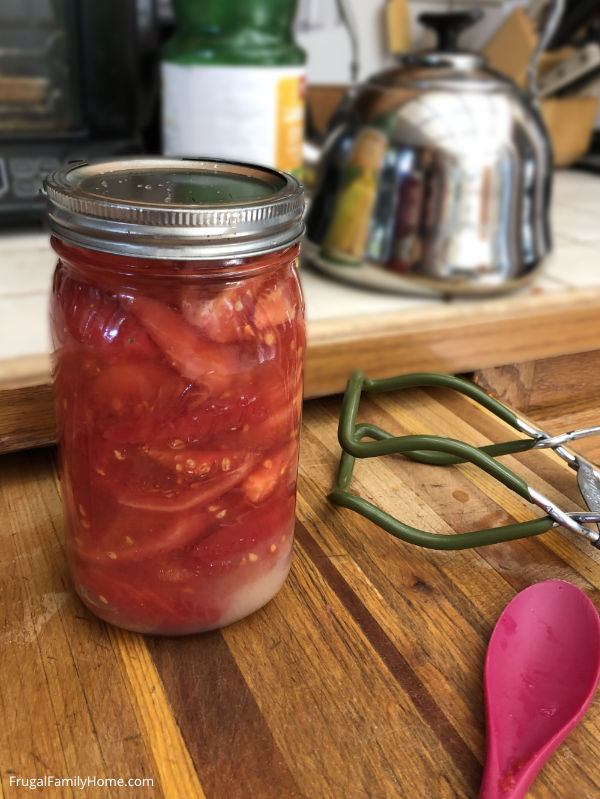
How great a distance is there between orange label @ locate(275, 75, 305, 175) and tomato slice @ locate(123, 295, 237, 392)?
0.53 m

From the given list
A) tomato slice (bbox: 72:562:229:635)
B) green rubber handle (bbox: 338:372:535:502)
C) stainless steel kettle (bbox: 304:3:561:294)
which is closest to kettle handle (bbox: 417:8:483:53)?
stainless steel kettle (bbox: 304:3:561:294)

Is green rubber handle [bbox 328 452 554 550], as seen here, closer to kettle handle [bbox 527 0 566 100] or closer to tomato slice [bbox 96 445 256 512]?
tomato slice [bbox 96 445 256 512]

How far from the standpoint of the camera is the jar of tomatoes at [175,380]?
1.07 feet

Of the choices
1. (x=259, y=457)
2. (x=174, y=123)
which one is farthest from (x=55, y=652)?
(x=174, y=123)

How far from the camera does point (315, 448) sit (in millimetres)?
584

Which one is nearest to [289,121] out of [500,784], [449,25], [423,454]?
[449,25]

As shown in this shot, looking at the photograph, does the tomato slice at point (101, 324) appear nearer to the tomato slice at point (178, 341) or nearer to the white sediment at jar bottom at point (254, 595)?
the tomato slice at point (178, 341)

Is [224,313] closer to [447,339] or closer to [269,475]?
[269,475]

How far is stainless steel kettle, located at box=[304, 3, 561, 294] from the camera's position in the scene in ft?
2.41

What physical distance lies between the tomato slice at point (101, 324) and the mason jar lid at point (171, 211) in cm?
3

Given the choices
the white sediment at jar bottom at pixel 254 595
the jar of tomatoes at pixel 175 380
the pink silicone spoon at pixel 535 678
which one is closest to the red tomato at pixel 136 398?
the jar of tomatoes at pixel 175 380

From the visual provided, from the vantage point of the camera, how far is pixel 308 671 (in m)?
0.38

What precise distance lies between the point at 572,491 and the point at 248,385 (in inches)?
11.8

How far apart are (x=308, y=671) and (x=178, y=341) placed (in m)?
0.19
